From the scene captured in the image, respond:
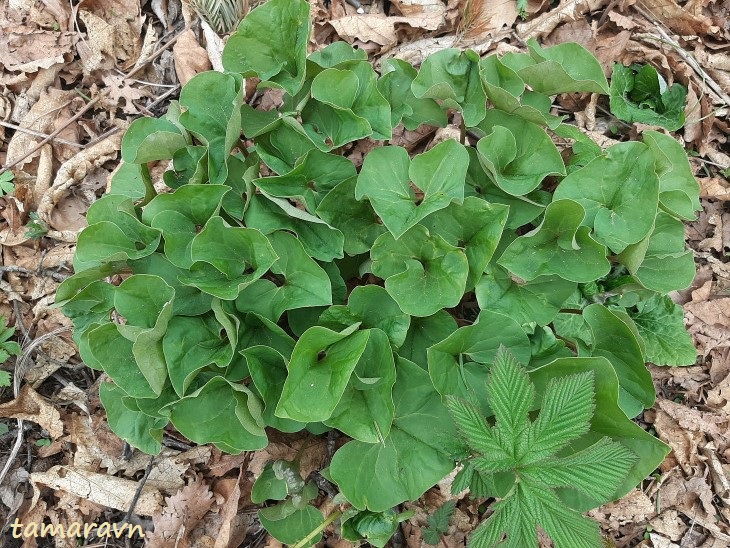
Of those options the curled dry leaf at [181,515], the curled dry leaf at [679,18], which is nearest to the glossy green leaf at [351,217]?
the curled dry leaf at [181,515]

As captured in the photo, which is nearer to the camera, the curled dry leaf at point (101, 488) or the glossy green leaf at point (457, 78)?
the glossy green leaf at point (457, 78)

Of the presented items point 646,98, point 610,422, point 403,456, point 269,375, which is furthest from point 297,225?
point 646,98

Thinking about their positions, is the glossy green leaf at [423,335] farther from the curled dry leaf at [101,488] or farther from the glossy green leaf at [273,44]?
the curled dry leaf at [101,488]

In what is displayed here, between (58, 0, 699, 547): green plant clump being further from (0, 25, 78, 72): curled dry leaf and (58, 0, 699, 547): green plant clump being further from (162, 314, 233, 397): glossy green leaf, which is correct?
(0, 25, 78, 72): curled dry leaf

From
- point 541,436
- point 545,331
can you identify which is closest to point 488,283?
point 545,331

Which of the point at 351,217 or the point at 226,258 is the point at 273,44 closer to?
the point at 351,217
